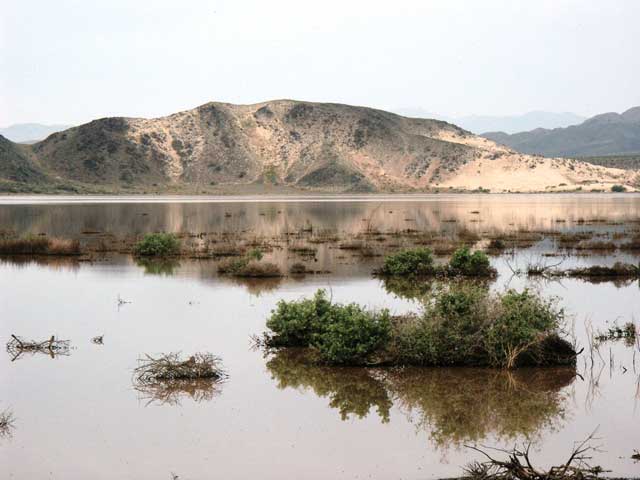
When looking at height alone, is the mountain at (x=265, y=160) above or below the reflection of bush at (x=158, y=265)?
above

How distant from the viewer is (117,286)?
869 inches

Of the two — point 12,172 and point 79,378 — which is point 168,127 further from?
point 79,378

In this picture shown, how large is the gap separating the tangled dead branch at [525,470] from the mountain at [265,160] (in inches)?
4765

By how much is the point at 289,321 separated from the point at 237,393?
10.3 feet

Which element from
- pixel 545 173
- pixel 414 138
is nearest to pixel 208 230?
pixel 545 173

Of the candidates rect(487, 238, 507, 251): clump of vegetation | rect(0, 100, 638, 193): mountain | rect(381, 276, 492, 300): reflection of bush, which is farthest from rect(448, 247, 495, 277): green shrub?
rect(0, 100, 638, 193): mountain

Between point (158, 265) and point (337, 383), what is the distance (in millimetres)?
17192

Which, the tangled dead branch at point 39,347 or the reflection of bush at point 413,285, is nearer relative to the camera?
the tangled dead branch at point 39,347

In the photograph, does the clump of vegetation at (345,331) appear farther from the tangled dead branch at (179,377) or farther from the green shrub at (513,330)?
the tangled dead branch at (179,377)

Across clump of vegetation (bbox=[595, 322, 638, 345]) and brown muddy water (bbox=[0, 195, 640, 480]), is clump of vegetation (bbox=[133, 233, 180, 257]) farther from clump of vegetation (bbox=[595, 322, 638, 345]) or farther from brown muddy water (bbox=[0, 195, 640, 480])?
clump of vegetation (bbox=[595, 322, 638, 345])

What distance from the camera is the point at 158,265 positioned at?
27719 millimetres

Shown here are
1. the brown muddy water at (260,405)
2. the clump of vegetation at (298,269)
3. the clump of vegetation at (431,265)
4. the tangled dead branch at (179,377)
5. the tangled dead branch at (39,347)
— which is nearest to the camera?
the brown muddy water at (260,405)

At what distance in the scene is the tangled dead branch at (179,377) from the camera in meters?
11.2

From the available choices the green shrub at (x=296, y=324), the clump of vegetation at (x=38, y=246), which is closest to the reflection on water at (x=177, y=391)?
the green shrub at (x=296, y=324)
